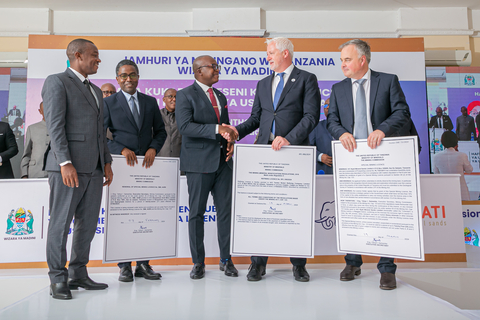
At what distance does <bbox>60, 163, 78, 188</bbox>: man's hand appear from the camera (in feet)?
7.25

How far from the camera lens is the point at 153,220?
2.88 m

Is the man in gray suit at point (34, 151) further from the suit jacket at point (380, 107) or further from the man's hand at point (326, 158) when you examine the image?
the suit jacket at point (380, 107)

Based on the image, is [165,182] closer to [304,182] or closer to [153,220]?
[153,220]

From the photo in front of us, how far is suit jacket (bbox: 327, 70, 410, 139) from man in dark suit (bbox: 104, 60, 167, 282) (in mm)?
1590

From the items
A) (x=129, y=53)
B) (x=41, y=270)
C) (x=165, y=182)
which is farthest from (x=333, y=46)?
(x=41, y=270)

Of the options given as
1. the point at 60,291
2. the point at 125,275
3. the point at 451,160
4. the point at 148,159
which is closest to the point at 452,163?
the point at 451,160

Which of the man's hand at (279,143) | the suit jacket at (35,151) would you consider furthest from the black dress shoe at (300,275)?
the suit jacket at (35,151)

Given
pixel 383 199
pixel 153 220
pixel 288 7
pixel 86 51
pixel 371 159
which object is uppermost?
pixel 288 7

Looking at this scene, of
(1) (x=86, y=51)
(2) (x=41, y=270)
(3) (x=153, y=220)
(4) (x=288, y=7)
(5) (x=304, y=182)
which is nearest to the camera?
(1) (x=86, y=51)

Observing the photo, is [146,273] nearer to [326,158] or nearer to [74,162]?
[74,162]

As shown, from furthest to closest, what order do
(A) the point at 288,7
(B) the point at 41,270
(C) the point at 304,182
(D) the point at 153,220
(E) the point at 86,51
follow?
(A) the point at 288,7 → (B) the point at 41,270 → (D) the point at 153,220 → (C) the point at 304,182 → (E) the point at 86,51

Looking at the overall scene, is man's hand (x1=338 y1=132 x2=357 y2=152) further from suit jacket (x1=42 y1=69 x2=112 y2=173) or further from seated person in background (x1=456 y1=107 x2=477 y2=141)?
seated person in background (x1=456 y1=107 x2=477 y2=141)

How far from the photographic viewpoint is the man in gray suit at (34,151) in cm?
442

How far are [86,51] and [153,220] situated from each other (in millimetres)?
1442
